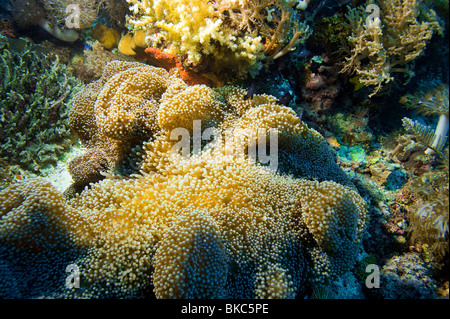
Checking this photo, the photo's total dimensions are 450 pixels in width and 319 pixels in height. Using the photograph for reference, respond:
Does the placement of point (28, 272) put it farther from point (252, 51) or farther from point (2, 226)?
point (252, 51)

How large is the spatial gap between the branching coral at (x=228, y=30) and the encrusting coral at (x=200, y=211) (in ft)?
1.72

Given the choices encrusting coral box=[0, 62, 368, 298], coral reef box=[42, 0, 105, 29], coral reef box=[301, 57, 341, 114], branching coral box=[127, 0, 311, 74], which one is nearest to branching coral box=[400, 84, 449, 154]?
encrusting coral box=[0, 62, 368, 298]

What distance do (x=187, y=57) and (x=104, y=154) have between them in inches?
69.1

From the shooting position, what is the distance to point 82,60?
17.7 feet

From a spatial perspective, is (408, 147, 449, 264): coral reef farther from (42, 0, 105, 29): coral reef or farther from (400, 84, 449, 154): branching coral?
(42, 0, 105, 29): coral reef

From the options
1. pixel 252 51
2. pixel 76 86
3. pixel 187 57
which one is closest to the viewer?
pixel 252 51

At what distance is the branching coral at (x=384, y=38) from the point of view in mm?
3662

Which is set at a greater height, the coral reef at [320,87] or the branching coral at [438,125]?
the coral reef at [320,87]

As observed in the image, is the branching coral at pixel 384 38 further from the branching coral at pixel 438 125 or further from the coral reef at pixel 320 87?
the branching coral at pixel 438 125

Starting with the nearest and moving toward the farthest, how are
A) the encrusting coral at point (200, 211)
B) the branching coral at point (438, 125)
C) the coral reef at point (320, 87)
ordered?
the encrusting coral at point (200, 211)
the branching coral at point (438, 125)
the coral reef at point (320, 87)

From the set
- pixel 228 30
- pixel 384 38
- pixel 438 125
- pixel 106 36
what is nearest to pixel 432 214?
pixel 438 125

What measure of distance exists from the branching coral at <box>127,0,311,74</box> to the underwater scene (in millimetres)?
22

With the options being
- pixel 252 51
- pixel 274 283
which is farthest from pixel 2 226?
pixel 252 51

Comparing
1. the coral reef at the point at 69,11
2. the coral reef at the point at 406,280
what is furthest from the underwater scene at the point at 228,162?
the coral reef at the point at 69,11
